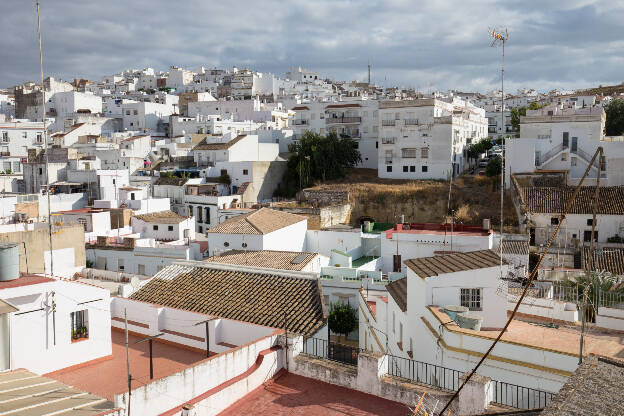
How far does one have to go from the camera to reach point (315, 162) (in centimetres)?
4450

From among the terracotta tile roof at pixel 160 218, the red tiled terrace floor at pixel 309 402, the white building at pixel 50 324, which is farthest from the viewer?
the terracotta tile roof at pixel 160 218

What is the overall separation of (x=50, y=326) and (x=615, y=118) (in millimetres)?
50194

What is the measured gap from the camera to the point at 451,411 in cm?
756

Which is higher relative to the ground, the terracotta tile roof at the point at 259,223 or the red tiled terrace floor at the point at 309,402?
the terracotta tile roof at the point at 259,223

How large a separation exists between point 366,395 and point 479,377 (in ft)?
6.72

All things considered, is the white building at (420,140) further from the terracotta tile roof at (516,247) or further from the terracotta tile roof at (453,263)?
the terracotta tile roof at (453,263)

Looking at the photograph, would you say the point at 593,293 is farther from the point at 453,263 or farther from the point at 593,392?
the point at 593,392

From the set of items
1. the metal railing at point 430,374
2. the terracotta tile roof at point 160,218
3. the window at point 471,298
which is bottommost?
the metal railing at point 430,374

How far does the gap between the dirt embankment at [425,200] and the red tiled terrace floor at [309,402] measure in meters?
26.8

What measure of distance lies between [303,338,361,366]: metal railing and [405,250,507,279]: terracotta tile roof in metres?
2.40

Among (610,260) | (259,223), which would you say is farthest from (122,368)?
(610,260)

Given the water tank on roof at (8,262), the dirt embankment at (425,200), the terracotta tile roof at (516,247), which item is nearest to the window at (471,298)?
the water tank on roof at (8,262)

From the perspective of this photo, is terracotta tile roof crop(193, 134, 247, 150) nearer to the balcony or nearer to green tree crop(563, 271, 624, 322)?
the balcony

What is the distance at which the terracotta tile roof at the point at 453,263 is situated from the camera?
37.9 ft
